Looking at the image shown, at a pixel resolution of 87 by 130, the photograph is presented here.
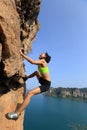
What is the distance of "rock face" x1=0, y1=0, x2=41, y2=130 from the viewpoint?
24.3 feet

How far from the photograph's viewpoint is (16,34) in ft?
26.6

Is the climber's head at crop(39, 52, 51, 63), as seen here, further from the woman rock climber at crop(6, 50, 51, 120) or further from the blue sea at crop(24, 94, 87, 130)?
the blue sea at crop(24, 94, 87, 130)

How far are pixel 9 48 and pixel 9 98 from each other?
2.26m

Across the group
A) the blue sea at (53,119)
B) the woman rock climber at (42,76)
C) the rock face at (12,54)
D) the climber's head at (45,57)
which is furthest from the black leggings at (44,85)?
the blue sea at (53,119)

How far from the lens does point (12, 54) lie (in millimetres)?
7707

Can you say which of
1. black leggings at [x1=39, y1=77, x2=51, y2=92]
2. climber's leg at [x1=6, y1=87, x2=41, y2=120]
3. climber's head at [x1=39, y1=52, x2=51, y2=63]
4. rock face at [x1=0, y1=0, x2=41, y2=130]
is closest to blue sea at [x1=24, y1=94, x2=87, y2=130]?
rock face at [x1=0, y1=0, x2=41, y2=130]

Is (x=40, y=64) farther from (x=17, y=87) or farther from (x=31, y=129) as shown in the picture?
(x=31, y=129)

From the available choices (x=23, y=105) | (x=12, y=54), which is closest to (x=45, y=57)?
(x=12, y=54)

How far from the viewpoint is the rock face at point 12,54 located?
7.39 metres

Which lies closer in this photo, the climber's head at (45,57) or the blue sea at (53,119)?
the climber's head at (45,57)

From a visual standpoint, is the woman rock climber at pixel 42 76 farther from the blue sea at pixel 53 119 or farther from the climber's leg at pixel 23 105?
the blue sea at pixel 53 119

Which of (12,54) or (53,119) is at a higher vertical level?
(12,54)

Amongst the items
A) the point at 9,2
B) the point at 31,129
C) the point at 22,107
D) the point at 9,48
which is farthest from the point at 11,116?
the point at 31,129

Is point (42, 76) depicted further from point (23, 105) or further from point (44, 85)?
point (23, 105)
